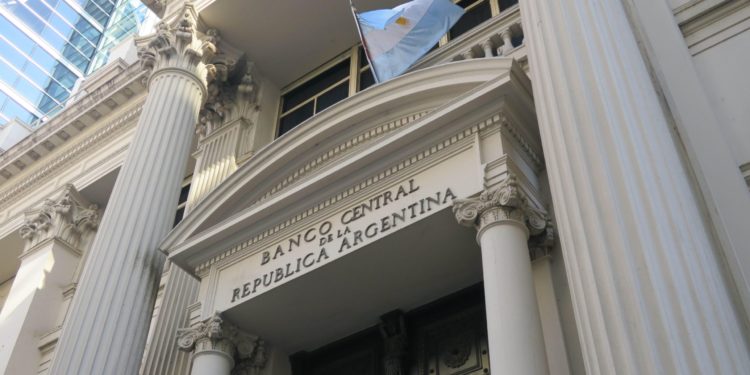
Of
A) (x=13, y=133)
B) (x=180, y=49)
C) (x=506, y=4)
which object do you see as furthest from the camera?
(x=13, y=133)

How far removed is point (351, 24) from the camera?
46.0ft

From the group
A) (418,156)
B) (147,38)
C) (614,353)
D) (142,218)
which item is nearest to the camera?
(614,353)

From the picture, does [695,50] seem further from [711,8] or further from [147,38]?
[147,38]

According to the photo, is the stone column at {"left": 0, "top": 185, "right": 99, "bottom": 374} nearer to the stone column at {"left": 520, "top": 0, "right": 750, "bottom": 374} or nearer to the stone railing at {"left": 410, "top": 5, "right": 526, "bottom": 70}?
the stone railing at {"left": 410, "top": 5, "right": 526, "bottom": 70}

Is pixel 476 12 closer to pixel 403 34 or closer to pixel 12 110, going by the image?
pixel 403 34

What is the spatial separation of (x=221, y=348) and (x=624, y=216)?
5.33 metres

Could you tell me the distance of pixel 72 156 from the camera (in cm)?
1770

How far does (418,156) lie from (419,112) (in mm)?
1021

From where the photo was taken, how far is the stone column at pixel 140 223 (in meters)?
9.43

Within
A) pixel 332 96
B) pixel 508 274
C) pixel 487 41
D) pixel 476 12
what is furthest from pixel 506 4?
pixel 508 274

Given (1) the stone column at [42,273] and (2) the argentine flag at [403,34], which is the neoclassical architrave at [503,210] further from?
(1) the stone column at [42,273]

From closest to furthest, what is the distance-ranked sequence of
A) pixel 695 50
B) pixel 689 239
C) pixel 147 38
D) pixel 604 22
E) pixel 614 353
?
pixel 614 353 → pixel 689 239 → pixel 604 22 → pixel 695 50 → pixel 147 38

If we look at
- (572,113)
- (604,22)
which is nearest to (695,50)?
(604,22)

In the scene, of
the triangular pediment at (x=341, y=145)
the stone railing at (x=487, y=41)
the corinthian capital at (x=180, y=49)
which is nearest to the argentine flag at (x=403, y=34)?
the stone railing at (x=487, y=41)
